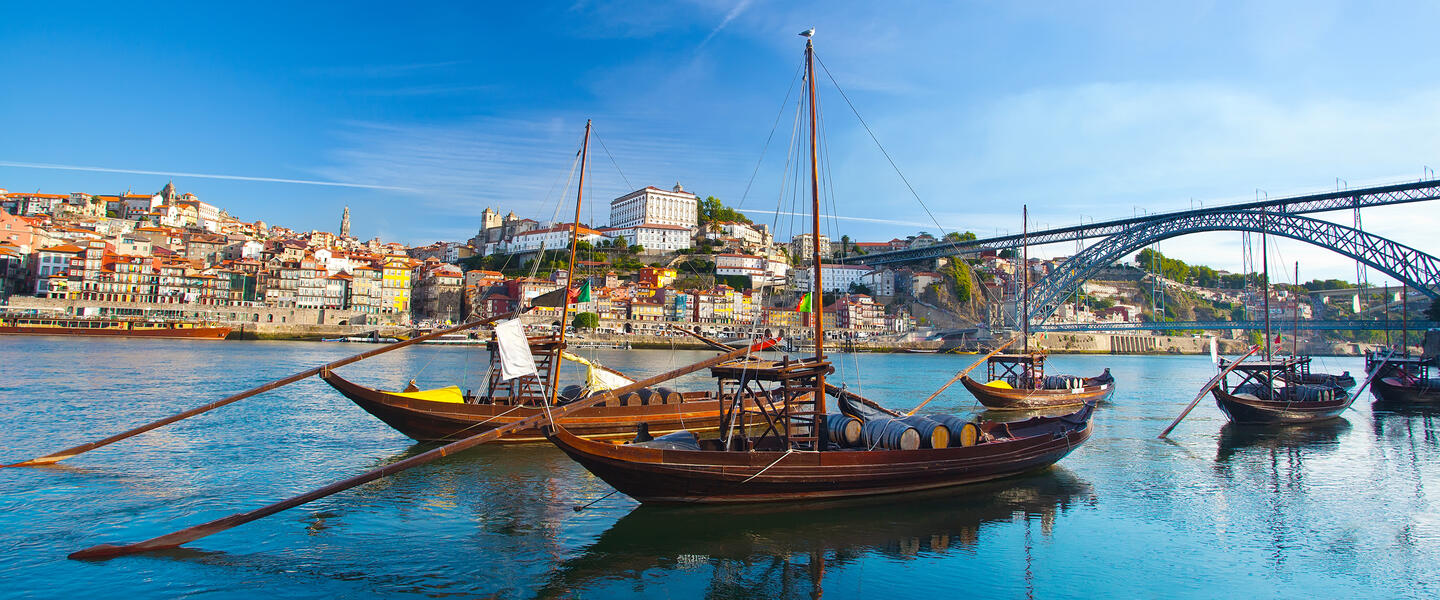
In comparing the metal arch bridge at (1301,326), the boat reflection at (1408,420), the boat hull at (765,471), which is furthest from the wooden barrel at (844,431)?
the metal arch bridge at (1301,326)

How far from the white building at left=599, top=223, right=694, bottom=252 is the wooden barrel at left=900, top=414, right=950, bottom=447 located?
92559 millimetres

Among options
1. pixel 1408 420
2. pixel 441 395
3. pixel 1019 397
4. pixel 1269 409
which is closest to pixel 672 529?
pixel 441 395

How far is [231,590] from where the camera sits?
21.8 feet

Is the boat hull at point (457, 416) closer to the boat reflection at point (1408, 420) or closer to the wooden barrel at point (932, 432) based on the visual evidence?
the wooden barrel at point (932, 432)

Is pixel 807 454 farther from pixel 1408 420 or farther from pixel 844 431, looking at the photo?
pixel 1408 420

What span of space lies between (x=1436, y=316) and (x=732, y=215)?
280 feet

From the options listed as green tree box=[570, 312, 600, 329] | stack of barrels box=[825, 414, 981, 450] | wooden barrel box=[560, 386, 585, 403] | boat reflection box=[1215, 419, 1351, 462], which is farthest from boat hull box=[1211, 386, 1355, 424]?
green tree box=[570, 312, 600, 329]

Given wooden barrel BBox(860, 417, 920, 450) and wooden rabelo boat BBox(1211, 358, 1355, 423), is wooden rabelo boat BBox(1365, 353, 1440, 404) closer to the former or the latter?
wooden rabelo boat BBox(1211, 358, 1355, 423)

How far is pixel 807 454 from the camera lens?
378 inches

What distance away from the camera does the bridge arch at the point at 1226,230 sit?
4544 cm

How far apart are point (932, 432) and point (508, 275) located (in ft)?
299

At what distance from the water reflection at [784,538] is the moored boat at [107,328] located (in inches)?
2701

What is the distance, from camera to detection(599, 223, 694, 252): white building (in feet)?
337

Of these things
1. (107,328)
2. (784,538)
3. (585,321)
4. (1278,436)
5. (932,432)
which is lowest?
(784,538)
